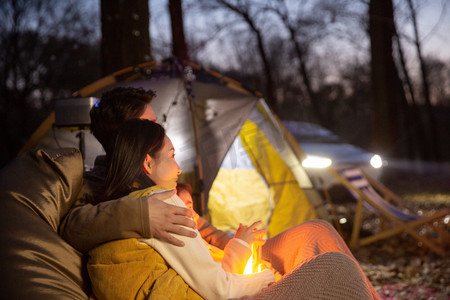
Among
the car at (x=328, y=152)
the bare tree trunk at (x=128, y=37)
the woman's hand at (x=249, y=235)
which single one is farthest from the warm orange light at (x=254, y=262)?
the car at (x=328, y=152)

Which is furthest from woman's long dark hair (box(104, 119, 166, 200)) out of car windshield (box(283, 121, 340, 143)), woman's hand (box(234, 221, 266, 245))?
car windshield (box(283, 121, 340, 143))

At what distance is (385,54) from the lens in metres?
9.24

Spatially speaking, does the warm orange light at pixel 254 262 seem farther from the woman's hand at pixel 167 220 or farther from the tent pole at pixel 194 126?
the tent pole at pixel 194 126

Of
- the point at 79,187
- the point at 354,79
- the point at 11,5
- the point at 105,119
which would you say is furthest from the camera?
the point at 354,79

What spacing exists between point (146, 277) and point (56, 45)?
14.8m

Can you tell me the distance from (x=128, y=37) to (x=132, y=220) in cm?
439

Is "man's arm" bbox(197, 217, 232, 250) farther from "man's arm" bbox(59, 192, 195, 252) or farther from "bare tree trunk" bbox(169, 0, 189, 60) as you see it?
"bare tree trunk" bbox(169, 0, 189, 60)

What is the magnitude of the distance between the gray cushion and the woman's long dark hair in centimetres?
23

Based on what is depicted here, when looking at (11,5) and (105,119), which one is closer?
(105,119)

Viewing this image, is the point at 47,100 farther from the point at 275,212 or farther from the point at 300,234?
the point at 300,234

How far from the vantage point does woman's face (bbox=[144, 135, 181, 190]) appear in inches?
77.3

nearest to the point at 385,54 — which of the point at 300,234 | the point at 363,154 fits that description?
the point at 363,154

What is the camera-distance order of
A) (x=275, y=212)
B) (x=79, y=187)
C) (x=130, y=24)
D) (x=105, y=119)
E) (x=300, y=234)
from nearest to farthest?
1. (x=79, y=187)
2. (x=300, y=234)
3. (x=105, y=119)
4. (x=275, y=212)
5. (x=130, y=24)

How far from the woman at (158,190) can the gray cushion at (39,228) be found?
0.16 meters
